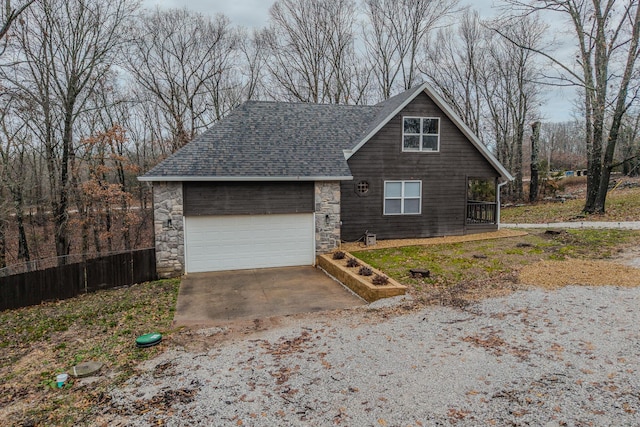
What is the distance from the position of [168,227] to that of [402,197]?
26.9 ft

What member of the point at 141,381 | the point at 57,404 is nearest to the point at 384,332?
the point at 141,381

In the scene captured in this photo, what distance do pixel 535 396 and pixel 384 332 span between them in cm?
259

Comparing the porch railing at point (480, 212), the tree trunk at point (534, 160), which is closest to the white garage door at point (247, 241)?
the porch railing at point (480, 212)

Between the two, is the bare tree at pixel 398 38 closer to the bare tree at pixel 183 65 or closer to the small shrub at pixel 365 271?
the bare tree at pixel 183 65

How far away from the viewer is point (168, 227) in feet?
37.4

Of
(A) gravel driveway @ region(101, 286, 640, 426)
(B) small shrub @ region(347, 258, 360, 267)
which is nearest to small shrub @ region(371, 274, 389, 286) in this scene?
(A) gravel driveway @ region(101, 286, 640, 426)

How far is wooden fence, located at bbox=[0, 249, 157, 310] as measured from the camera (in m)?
9.85

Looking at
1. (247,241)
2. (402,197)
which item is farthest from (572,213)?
(247,241)

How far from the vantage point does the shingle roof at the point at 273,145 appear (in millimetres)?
11641

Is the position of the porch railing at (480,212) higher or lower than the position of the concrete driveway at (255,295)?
higher

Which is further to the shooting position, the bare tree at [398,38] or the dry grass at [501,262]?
the bare tree at [398,38]

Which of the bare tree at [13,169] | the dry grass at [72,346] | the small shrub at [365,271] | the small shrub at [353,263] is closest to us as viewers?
the dry grass at [72,346]

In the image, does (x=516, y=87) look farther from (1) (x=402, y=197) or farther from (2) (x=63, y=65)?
(2) (x=63, y=65)

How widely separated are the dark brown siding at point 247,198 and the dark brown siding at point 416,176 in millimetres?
2017
